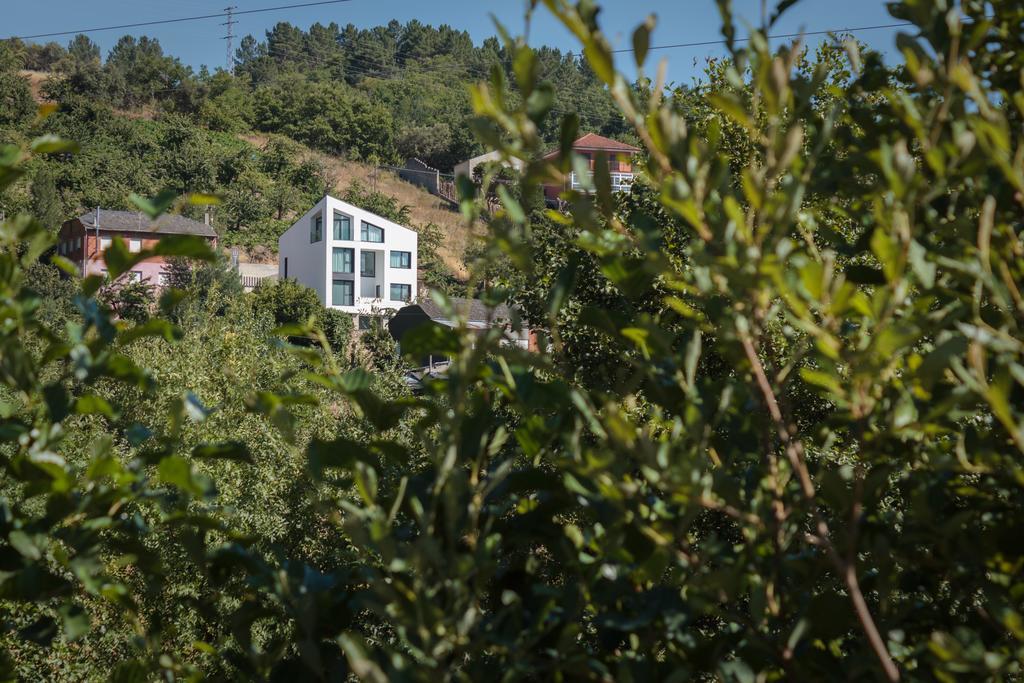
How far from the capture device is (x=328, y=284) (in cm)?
3609

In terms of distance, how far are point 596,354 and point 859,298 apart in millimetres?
5438

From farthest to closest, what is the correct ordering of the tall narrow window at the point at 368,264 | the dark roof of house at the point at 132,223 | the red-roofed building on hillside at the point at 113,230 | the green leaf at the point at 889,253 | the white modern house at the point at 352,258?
the tall narrow window at the point at 368,264 → the white modern house at the point at 352,258 → the dark roof of house at the point at 132,223 → the red-roofed building on hillside at the point at 113,230 → the green leaf at the point at 889,253

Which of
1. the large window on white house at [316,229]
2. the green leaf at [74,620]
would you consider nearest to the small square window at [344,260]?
the large window on white house at [316,229]

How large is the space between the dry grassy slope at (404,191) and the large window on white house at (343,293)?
11839 millimetres

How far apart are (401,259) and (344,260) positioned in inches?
112

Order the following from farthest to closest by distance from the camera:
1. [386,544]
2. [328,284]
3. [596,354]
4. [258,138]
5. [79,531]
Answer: [258,138], [328,284], [596,354], [79,531], [386,544]

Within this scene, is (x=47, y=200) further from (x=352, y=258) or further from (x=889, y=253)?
(x=889, y=253)

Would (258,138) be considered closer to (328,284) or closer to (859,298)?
(328,284)

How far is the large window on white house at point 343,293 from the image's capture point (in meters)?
36.6

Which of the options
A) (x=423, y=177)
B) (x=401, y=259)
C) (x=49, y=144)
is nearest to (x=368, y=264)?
(x=401, y=259)

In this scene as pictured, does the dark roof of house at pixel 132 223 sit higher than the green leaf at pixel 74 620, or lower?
higher

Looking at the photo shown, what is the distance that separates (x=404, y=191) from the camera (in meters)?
54.5

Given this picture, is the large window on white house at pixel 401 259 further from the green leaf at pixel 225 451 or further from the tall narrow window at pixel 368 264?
the green leaf at pixel 225 451

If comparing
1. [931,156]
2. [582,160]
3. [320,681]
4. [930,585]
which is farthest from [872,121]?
[320,681]
